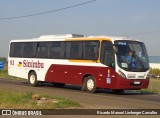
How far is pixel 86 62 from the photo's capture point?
80.3 ft

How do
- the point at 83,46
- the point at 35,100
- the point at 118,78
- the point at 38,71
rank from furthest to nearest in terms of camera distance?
the point at 38,71, the point at 83,46, the point at 118,78, the point at 35,100

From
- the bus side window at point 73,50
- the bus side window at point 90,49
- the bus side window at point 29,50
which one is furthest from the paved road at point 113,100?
the bus side window at point 29,50

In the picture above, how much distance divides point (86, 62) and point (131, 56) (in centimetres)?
264

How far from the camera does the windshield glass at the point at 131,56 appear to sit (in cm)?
2291

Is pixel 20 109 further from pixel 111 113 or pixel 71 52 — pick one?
pixel 71 52

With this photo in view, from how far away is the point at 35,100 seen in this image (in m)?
16.9

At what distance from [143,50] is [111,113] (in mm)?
10263

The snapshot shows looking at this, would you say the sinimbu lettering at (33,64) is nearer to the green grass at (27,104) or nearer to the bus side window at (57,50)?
the bus side window at (57,50)

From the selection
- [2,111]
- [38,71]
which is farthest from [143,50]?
[2,111]

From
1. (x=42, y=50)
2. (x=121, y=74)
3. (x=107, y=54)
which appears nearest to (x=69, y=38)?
(x=42, y=50)

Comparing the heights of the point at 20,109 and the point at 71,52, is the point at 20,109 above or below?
below

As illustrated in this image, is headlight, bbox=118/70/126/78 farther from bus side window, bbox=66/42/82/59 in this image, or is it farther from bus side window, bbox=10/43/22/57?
bus side window, bbox=10/43/22/57

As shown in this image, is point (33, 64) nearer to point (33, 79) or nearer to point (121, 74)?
point (33, 79)

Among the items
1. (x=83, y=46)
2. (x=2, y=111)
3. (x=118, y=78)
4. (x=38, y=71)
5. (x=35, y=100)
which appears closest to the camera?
(x=2, y=111)
